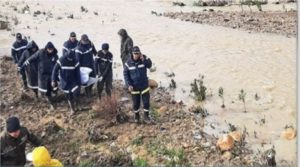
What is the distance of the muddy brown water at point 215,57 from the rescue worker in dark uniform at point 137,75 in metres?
1.23

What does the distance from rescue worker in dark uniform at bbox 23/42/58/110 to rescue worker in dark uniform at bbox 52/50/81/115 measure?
14.2 inches

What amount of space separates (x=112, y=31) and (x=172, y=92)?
23.0ft

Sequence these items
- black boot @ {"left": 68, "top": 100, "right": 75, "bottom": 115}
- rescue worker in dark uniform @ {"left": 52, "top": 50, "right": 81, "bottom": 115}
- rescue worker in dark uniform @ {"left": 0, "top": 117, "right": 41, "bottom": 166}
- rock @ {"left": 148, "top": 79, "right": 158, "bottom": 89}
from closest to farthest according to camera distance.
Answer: rescue worker in dark uniform @ {"left": 0, "top": 117, "right": 41, "bottom": 166}
rescue worker in dark uniform @ {"left": 52, "top": 50, "right": 81, "bottom": 115}
black boot @ {"left": 68, "top": 100, "right": 75, "bottom": 115}
rock @ {"left": 148, "top": 79, "right": 158, "bottom": 89}

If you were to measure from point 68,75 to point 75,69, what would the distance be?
0.17m

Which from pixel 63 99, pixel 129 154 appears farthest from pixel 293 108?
pixel 63 99

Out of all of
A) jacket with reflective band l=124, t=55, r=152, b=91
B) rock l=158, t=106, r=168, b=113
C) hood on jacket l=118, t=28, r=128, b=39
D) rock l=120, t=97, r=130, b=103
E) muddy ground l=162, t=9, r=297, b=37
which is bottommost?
rock l=158, t=106, r=168, b=113

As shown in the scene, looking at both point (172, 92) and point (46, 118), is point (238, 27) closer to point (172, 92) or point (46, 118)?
point (172, 92)

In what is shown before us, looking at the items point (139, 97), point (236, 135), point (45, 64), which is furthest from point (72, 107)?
point (236, 135)

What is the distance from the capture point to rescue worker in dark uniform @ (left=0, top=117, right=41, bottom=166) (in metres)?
6.77

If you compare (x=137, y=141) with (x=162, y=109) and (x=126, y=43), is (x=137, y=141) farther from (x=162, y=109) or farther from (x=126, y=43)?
(x=126, y=43)

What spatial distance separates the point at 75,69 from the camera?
9.99 metres

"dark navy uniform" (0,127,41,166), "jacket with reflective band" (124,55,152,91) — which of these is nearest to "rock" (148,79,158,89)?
"jacket with reflective band" (124,55,152,91)

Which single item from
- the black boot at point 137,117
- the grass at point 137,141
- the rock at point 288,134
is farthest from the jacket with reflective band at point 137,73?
the rock at point 288,134

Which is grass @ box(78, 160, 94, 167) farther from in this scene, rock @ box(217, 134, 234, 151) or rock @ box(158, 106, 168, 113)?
rock @ box(158, 106, 168, 113)
